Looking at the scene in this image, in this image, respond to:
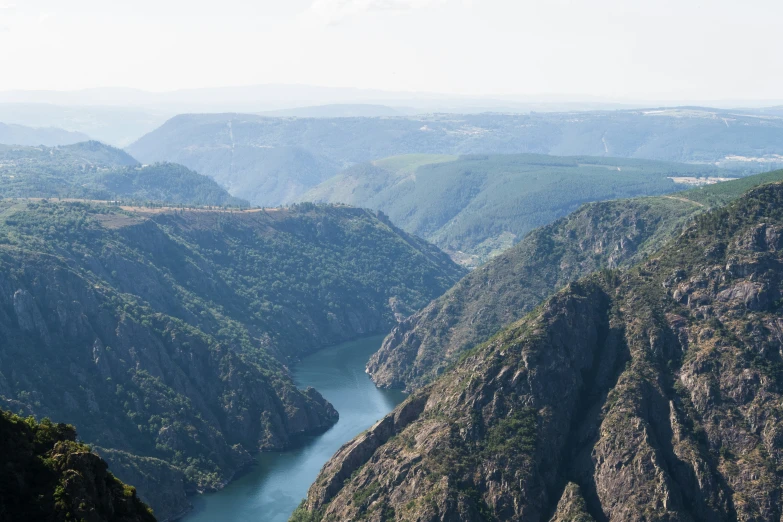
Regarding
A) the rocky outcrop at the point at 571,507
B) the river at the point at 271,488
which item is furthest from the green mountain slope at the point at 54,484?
the river at the point at 271,488

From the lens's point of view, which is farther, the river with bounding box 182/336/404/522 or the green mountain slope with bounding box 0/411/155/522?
the river with bounding box 182/336/404/522

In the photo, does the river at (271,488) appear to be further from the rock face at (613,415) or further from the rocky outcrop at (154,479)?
the rock face at (613,415)

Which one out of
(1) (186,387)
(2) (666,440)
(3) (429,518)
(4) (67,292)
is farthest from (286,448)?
(2) (666,440)

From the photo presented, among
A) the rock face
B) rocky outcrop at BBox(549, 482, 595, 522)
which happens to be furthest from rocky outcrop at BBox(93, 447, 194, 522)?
rocky outcrop at BBox(549, 482, 595, 522)

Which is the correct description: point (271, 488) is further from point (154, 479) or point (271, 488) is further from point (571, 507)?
point (571, 507)

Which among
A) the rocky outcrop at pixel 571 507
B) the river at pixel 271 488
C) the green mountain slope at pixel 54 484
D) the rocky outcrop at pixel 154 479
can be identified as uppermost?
the green mountain slope at pixel 54 484

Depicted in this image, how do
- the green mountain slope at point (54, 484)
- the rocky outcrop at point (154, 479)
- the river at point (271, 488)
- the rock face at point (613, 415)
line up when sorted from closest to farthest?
1. the green mountain slope at point (54, 484)
2. the rock face at point (613, 415)
3. the rocky outcrop at point (154, 479)
4. the river at point (271, 488)

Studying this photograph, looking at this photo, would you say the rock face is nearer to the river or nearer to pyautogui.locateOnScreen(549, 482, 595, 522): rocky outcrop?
pyautogui.locateOnScreen(549, 482, 595, 522): rocky outcrop
